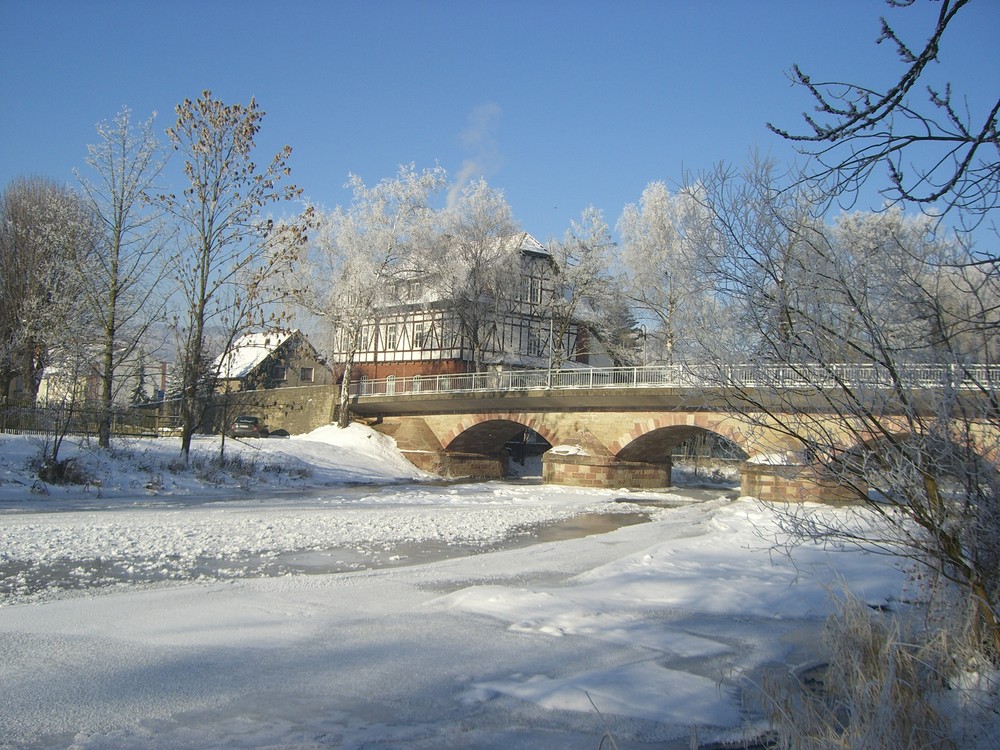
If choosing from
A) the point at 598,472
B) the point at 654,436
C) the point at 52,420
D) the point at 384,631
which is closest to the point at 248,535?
the point at 384,631

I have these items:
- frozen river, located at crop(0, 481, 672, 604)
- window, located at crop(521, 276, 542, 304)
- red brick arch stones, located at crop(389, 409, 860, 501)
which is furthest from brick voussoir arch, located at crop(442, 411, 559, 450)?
frozen river, located at crop(0, 481, 672, 604)

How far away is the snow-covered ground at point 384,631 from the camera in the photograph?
4.60m

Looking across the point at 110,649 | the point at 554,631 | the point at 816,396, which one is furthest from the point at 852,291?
the point at 110,649

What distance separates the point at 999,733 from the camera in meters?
4.72

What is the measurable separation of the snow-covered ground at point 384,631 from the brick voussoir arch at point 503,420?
52.1 feet

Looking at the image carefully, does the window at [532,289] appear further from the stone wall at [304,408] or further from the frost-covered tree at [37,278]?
the frost-covered tree at [37,278]

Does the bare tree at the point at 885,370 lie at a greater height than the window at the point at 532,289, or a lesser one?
lesser

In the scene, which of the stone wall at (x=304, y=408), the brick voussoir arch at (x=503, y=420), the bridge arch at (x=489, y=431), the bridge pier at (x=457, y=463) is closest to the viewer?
the brick voussoir arch at (x=503, y=420)

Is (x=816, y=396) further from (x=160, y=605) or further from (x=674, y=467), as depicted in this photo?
(x=674, y=467)

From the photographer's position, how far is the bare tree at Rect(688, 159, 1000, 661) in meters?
5.30

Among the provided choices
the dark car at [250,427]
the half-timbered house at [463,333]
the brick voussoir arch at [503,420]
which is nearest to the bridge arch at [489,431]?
the brick voussoir arch at [503,420]

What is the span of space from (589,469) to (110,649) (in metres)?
23.6

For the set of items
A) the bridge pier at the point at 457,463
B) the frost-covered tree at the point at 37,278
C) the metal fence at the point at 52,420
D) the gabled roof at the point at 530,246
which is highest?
the gabled roof at the point at 530,246

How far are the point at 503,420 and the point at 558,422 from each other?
2859mm
